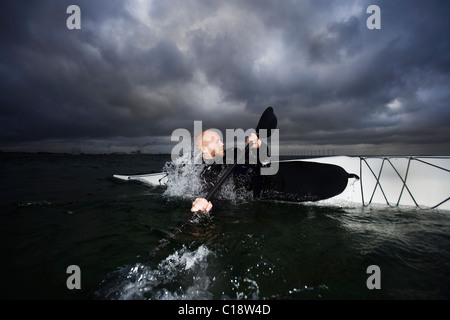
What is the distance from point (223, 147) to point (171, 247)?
→ 365 cm

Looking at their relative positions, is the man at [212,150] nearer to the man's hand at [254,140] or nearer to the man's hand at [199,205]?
the man's hand at [254,140]

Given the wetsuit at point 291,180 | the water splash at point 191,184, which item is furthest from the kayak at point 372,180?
the water splash at point 191,184

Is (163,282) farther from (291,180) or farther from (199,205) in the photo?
(291,180)

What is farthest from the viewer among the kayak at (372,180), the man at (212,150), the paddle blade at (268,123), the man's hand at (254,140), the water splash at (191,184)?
the paddle blade at (268,123)

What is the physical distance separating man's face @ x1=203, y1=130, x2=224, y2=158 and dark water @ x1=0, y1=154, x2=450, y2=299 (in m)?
2.06

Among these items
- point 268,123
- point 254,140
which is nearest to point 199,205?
point 254,140

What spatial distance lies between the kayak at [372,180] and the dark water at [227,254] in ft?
2.50

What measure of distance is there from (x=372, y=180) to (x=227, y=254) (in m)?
5.51

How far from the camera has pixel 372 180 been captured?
5.39 metres

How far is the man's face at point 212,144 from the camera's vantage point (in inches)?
211

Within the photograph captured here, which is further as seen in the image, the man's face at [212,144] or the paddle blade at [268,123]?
the paddle blade at [268,123]
